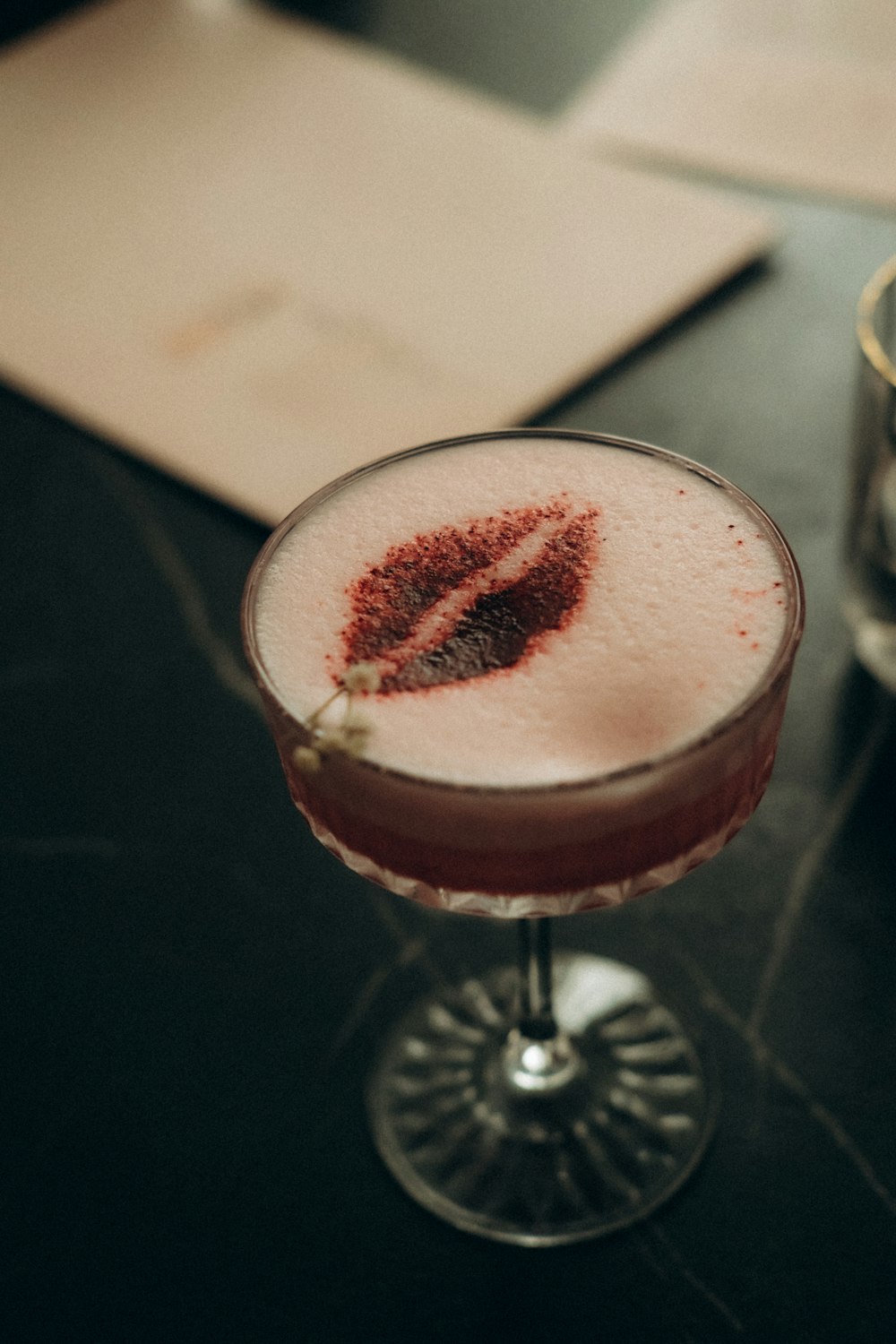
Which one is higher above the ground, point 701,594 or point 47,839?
point 701,594

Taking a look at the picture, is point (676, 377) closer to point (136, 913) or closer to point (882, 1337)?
point (136, 913)

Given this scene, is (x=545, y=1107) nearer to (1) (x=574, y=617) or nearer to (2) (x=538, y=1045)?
(2) (x=538, y=1045)

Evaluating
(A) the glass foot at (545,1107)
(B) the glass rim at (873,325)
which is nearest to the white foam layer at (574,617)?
(B) the glass rim at (873,325)

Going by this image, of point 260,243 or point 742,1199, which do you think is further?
point 260,243

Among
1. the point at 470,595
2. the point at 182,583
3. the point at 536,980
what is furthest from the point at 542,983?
the point at 182,583

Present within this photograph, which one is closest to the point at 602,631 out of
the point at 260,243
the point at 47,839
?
→ the point at 47,839

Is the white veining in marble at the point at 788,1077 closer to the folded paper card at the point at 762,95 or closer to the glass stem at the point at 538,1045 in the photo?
the glass stem at the point at 538,1045

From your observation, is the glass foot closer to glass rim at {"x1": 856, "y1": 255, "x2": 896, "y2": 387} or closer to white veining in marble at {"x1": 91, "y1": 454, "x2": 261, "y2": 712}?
white veining in marble at {"x1": 91, "y1": 454, "x2": 261, "y2": 712}
